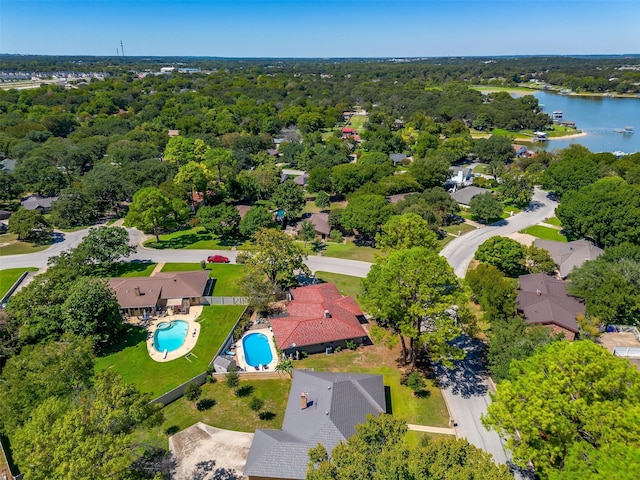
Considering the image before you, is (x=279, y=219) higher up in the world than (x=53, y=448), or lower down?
lower down

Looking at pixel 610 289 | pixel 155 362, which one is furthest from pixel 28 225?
pixel 610 289

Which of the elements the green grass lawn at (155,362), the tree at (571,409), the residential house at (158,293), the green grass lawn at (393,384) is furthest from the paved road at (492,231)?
the residential house at (158,293)

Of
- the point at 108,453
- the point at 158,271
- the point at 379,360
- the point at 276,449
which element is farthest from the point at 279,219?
the point at 108,453

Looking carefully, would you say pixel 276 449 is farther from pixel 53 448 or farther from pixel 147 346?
pixel 147 346

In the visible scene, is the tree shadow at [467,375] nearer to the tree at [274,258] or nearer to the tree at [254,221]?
the tree at [274,258]

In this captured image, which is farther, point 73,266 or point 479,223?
point 479,223

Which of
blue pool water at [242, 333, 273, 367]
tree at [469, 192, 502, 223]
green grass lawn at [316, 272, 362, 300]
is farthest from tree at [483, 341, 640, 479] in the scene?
tree at [469, 192, 502, 223]
